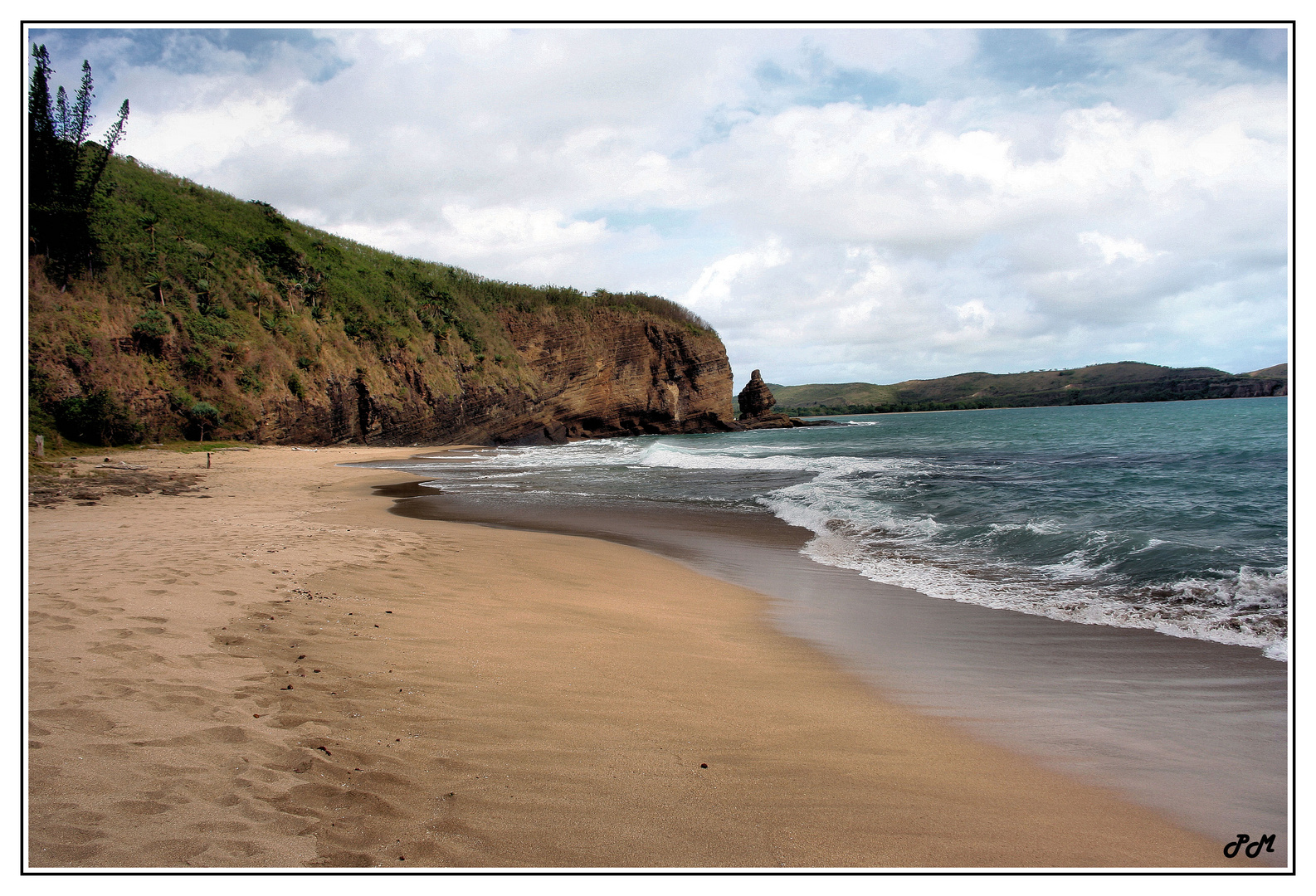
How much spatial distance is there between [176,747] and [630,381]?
52782mm

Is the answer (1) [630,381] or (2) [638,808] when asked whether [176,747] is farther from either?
(1) [630,381]

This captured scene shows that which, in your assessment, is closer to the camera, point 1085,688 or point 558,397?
point 1085,688

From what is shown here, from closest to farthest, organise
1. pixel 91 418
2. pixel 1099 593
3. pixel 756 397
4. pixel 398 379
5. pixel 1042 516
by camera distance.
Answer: pixel 1099 593 < pixel 1042 516 < pixel 91 418 < pixel 398 379 < pixel 756 397

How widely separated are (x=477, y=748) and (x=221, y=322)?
115 feet

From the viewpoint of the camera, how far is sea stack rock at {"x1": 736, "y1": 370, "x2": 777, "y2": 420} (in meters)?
70.7

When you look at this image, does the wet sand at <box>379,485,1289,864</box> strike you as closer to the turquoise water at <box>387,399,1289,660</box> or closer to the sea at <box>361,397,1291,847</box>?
the sea at <box>361,397,1291,847</box>

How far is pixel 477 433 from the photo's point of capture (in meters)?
42.7

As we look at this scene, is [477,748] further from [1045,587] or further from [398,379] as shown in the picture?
[398,379]

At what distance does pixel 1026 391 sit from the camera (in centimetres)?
11762

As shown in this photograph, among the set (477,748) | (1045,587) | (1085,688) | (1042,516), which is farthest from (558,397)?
(477,748)

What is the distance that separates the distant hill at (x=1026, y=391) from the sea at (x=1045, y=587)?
45.5 metres

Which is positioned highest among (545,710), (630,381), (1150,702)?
(630,381)
